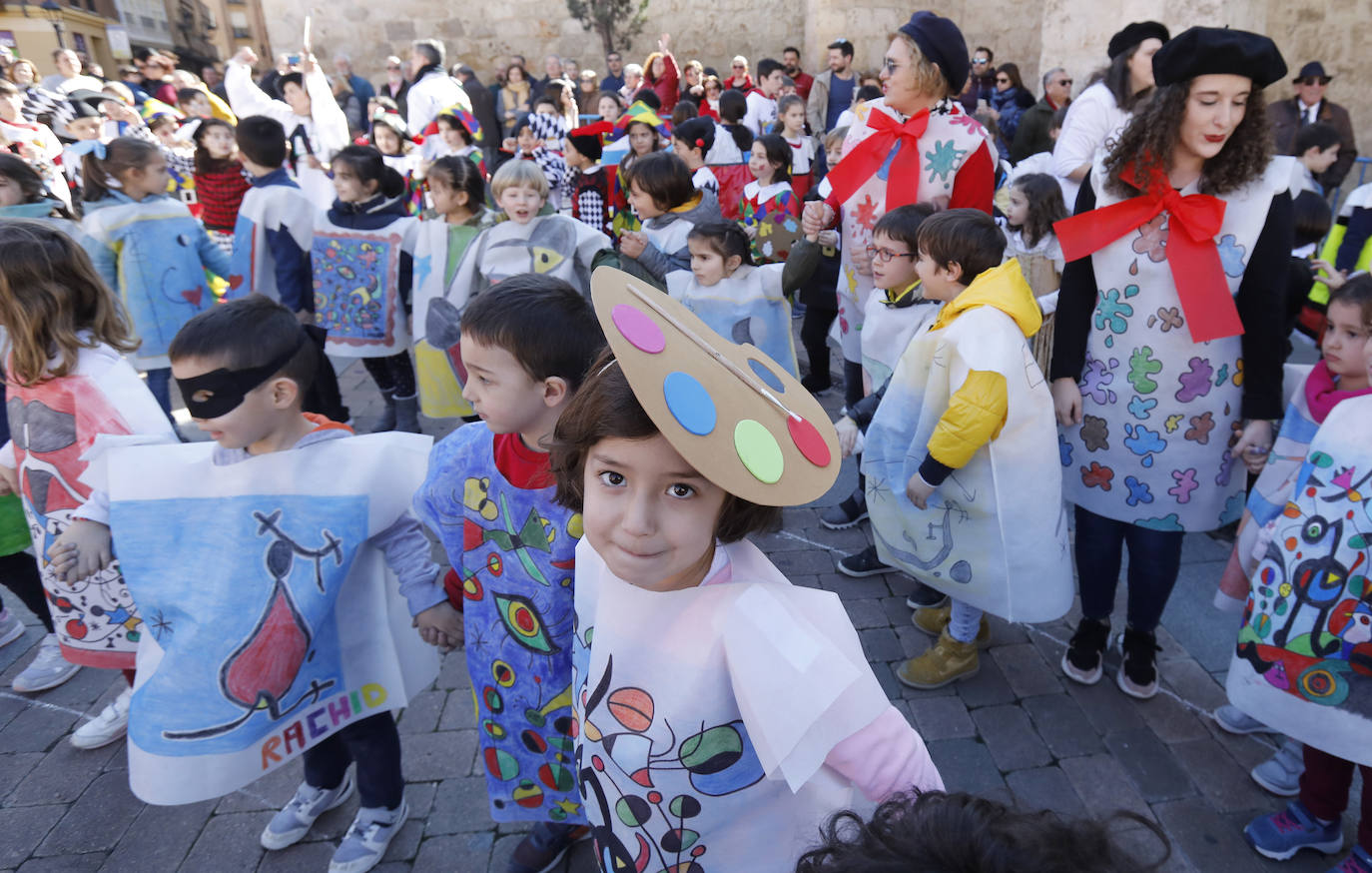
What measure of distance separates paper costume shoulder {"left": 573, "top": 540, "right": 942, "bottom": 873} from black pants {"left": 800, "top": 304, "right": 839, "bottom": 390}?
4.16 metres

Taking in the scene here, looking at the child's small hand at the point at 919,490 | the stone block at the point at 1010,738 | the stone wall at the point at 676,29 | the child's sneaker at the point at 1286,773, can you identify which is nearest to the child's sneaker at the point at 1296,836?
the child's sneaker at the point at 1286,773

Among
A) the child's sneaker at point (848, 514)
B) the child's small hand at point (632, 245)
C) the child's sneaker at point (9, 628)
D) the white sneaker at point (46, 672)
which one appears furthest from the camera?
the child's sneaker at point (848, 514)

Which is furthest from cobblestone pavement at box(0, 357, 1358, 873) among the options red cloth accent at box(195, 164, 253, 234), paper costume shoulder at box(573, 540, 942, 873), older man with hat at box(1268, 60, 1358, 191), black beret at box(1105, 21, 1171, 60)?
older man with hat at box(1268, 60, 1358, 191)

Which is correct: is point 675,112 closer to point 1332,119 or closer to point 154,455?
point 1332,119

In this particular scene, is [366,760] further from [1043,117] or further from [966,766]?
[1043,117]

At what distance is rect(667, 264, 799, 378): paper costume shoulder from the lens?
3.62m

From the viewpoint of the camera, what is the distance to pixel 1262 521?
221cm

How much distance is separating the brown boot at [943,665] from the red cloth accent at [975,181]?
176cm

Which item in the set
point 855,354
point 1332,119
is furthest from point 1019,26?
point 855,354

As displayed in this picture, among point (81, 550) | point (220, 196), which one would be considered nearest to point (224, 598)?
point (81, 550)

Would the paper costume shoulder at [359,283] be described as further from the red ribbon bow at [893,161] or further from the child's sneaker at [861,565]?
the child's sneaker at [861,565]

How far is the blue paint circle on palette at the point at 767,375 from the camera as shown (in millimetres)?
1162

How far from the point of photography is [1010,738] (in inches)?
104

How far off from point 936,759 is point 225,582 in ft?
6.86
